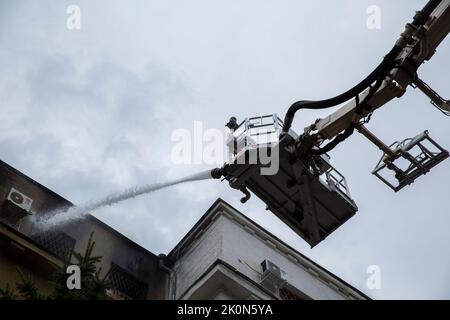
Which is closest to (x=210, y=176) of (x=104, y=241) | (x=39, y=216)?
(x=104, y=241)

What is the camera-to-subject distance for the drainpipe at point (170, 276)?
16.8 metres

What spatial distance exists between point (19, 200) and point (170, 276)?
4.99 m

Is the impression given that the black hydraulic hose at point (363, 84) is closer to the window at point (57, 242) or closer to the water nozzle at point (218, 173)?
the water nozzle at point (218, 173)

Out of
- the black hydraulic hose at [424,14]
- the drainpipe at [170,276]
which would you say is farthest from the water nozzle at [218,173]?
the black hydraulic hose at [424,14]

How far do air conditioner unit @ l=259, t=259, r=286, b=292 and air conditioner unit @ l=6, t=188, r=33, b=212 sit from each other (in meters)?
6.32

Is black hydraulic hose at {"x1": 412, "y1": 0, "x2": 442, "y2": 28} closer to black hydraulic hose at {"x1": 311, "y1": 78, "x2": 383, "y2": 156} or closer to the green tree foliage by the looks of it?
black hydraulic hose at {"x1": 311, "y1": 78, "x2": 383, "y2": 156}

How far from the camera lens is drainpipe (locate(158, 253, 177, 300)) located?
16.8m

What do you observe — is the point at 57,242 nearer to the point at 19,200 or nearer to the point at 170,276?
the point at 19,200

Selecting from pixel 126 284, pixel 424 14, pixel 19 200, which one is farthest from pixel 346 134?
pixel 19 200

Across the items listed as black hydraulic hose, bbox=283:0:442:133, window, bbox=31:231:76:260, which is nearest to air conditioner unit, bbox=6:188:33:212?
window, bbox=31:231:76:260

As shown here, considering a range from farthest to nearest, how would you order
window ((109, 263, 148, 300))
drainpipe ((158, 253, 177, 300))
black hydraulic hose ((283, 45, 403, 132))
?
drainpipe ((158, 253, 177, 300)), window ((109, 263, 148, 300)), black hydraulic hose ((283, 45, 403, 132))

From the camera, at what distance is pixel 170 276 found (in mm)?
17469

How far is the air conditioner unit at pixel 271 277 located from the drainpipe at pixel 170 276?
8.28ft
